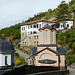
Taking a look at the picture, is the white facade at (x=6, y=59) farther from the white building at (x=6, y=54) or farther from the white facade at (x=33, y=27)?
the white facade at (x=33, y=27)

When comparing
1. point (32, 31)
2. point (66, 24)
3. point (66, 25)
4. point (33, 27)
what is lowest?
point (32, 31)

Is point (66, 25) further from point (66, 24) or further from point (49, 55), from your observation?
point (49, 55)

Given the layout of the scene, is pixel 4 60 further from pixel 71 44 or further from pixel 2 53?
pixel 71 44

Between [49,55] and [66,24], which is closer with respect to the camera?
[49,55]

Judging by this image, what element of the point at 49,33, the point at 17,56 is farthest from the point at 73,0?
the point at 49,33

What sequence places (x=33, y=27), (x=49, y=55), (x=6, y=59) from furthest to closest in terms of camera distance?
1. (x=33, y=27)
2. (x=49, y=55)
3. (x=6, y=59)

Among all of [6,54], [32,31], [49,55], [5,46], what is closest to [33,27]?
[32,31]

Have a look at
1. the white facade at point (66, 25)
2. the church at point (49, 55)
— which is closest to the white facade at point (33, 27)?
the white facade at point (66, 25)

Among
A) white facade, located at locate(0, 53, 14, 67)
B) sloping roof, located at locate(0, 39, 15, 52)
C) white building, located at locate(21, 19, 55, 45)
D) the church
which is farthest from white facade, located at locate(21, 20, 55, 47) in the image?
white facade, located at locate(0, 53, 14, 67)

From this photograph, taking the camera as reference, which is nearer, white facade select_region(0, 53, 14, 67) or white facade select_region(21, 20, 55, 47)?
white facade select_region(0, 53, 14, 67)

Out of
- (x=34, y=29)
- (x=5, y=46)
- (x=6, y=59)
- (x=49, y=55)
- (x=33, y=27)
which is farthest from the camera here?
(x=33, y=27)

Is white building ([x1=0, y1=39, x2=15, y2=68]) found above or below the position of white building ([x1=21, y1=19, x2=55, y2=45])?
below

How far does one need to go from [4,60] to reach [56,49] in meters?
9.22

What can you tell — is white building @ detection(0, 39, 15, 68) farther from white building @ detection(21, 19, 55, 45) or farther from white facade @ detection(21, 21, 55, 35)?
white facade @ detection(21, 21, 55, 35)
